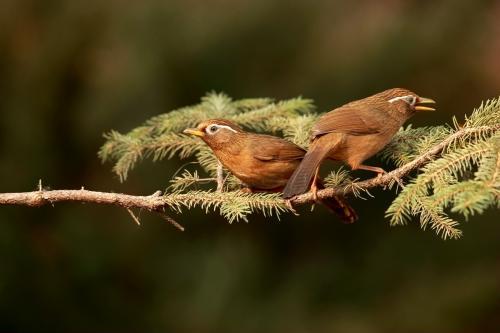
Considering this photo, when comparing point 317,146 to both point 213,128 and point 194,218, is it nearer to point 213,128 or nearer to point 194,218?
point 213,128

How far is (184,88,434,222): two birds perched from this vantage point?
138 inches

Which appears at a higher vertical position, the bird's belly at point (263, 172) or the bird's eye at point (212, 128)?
the bird's eye at point (212, 128)

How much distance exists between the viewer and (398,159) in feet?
11.4

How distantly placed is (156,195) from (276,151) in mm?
758

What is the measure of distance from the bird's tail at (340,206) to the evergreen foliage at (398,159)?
64 millimetres

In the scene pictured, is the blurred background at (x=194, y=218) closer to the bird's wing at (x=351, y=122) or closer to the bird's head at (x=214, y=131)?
the bird's head at (x=214, y=131)

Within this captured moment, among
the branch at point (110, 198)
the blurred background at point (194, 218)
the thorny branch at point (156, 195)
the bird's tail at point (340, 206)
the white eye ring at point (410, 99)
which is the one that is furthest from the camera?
the blurred background at point (194, 218)

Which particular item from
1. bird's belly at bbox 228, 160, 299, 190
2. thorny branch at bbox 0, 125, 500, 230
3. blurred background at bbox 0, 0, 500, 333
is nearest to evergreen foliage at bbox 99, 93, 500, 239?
thorny branch at bbox 0, 125, 500, 230

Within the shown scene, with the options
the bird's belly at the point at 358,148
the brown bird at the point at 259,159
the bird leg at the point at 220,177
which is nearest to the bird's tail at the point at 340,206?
the brown bird at the point at 259,159

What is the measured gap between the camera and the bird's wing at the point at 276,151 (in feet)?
11.9

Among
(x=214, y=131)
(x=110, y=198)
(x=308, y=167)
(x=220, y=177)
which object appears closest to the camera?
(x=110, y=198)

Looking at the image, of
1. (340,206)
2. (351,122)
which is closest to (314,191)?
(340,206)
